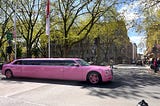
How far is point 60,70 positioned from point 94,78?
2.14 metres

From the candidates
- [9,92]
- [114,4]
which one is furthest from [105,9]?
[9,92]

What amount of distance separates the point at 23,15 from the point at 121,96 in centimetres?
2957

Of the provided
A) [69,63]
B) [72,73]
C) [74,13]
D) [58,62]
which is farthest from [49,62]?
[74,13]

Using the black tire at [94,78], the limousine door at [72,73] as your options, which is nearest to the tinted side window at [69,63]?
→ the limousine door at [72,73]

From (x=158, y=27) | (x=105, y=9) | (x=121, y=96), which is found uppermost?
(x=105, y=9)

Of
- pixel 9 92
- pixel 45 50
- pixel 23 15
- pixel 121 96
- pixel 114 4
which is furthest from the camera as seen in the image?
pixel 45 50

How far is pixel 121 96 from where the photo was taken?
11859 mm

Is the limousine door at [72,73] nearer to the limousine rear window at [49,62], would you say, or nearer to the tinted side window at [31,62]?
the limousine rear window at [49,62]

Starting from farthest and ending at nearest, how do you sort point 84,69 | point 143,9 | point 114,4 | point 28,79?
point 114,4, point 143,9, point 28,79, point 84,69

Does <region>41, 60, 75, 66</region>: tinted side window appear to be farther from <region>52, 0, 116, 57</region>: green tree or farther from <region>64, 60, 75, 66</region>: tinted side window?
<region>52, 0, 116, 57</region>: green tree

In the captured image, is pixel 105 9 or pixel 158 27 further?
pixel 105 9

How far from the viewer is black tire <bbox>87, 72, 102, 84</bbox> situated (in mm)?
16266

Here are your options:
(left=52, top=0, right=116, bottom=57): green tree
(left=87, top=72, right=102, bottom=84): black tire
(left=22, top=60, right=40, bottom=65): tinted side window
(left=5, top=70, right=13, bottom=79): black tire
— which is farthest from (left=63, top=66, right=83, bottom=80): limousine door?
(left=52, top=0, right=116, bottom=57): green tree

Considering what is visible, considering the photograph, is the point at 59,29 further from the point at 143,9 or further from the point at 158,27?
the point at 143,9
